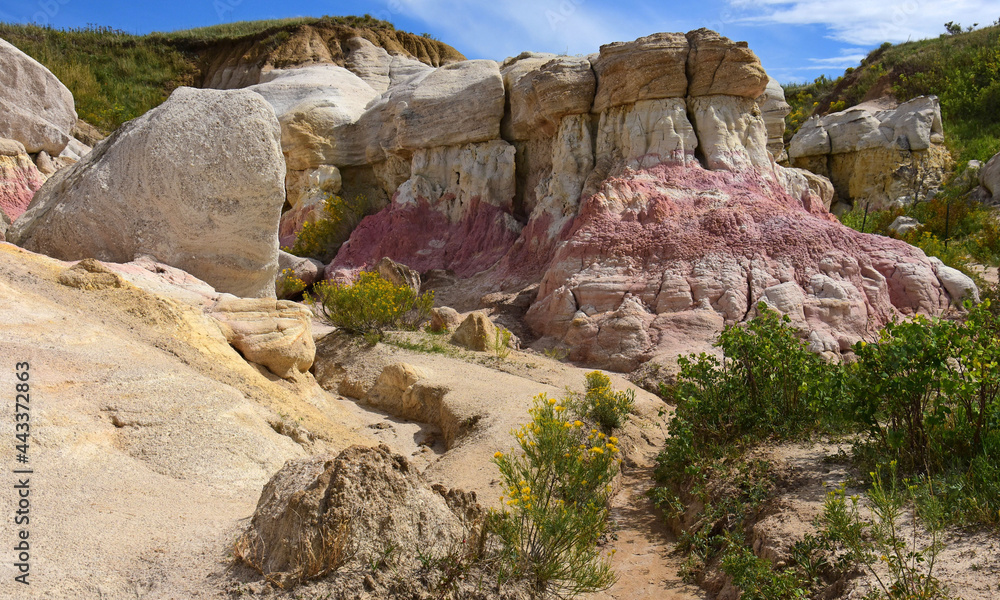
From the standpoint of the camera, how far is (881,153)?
1905 cm

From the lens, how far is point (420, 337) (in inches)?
343

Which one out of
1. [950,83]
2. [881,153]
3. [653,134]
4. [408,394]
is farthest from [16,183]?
[950,83]

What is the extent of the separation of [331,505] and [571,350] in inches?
278

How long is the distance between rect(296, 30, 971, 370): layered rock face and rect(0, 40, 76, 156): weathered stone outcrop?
222 inches

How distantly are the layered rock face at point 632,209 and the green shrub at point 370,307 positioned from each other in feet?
7.45

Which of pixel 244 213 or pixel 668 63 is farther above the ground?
pixel 668 63

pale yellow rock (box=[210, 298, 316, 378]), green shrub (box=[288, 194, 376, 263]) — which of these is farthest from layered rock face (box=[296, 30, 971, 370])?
pale yellow rock (box=[210, 298, 316, 378])

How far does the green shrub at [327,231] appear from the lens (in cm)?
1598

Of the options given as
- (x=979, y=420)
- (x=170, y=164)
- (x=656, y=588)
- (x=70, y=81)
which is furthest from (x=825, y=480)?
(x=70, y=81)

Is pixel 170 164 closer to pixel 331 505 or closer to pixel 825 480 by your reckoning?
pixel 331 505

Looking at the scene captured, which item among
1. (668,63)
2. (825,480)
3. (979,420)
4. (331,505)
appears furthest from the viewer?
(668,63)

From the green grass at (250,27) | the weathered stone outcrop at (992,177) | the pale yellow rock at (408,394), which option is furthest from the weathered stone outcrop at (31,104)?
the weathered stone outcrop at (992,177)

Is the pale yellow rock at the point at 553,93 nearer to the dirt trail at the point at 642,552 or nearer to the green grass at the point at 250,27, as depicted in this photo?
the dirt trail at the point at 642,552

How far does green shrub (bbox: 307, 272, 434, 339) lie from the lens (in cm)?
846
